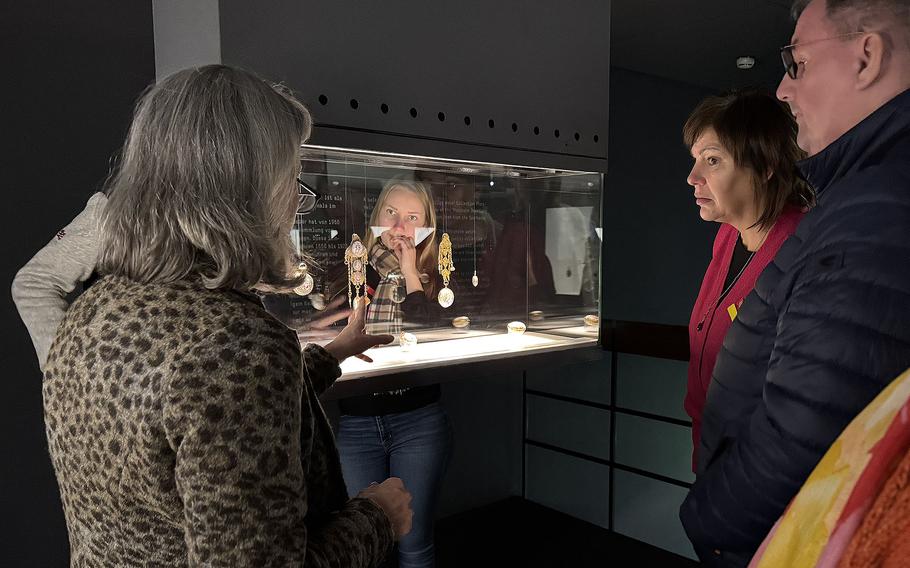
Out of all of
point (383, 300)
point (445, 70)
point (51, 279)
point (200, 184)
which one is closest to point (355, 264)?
point (383, 300)

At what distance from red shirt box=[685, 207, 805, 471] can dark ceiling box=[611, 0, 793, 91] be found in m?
1.70

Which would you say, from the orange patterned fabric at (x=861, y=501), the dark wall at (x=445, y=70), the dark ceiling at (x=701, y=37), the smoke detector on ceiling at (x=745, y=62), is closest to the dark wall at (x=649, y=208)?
the dark ceiling at (x=701, y=37)

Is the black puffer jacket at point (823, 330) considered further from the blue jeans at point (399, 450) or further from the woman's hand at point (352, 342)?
the blue jeans at point (399, 450)

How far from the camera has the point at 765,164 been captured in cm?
177

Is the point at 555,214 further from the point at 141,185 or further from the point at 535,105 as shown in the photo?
the point at 141,185

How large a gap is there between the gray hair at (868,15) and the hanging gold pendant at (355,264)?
122cm

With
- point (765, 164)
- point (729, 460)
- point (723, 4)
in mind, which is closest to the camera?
point (729, 460)

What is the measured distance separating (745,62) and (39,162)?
454cm

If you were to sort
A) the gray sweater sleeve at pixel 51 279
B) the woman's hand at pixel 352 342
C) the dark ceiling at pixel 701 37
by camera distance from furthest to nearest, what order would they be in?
1. the dark ceiling at pixel 701 37
2. the woman's hand at pixel 352 342
3. the gray sweater sleeve at pixel 51 279

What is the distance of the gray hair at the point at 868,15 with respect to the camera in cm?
99

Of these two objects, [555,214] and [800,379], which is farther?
[555,214]

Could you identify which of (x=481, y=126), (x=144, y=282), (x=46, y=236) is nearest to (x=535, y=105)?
(x=481, y=126)

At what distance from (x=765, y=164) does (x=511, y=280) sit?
932mm

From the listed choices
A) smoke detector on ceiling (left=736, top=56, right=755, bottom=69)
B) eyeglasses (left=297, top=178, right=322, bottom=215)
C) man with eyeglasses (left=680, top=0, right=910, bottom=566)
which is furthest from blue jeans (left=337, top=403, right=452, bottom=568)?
smoke detector on ceiling (left=736, top=56, right=755, bottom=69)
